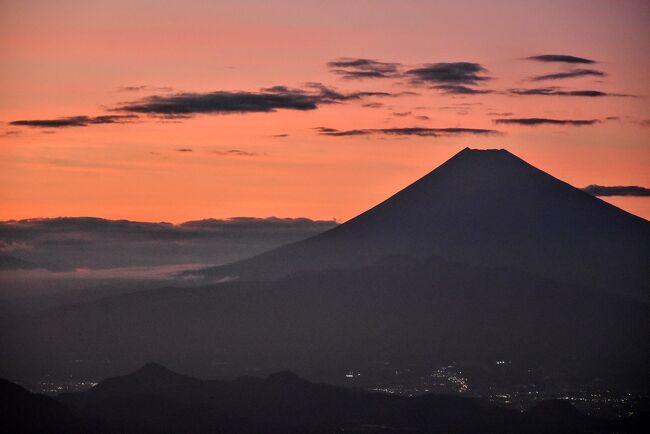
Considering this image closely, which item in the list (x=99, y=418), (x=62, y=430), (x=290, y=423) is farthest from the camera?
(x=290, y=423)

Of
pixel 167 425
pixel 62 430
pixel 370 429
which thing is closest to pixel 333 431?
pixel 370 429

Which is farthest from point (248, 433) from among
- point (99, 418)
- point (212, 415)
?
point (99, 418)

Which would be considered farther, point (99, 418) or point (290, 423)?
point (290, 423)

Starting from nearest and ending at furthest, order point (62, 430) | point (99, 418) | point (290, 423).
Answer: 1. point (62, 430)
2. point (99, 418)
3. point (290, 423)

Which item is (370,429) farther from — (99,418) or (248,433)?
(99,418)

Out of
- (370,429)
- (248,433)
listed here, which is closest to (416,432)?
(370,429)

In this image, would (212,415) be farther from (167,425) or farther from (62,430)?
(62,430)

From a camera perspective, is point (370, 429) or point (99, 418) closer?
point (99, 418)
